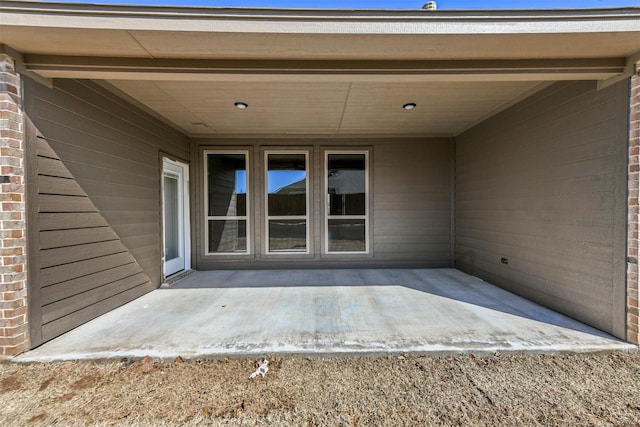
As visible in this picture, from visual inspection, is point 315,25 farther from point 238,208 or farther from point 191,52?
point 238,208

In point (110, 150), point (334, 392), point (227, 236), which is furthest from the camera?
point (227, 236)

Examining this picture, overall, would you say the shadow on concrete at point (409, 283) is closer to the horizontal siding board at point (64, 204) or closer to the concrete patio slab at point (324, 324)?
the concrete patio slab at point (324, 324)

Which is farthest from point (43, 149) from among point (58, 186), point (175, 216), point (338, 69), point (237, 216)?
point (237, 216)

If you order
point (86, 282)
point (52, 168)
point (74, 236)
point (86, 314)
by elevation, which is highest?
point (52, 168)

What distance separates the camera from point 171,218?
15.7ft

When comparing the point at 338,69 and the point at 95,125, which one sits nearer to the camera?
the point at 338,69

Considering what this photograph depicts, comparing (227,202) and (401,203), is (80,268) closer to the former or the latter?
(227,202)

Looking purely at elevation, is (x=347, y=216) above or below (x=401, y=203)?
below

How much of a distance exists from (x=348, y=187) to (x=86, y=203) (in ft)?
13.0

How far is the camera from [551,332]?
2574 mm

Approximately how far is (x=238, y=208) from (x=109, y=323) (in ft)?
9.32

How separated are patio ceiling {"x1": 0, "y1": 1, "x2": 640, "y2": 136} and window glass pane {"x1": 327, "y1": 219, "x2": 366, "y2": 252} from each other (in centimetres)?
262

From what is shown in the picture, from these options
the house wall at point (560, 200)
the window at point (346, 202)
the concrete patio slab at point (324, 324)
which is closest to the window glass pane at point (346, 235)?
Answer: the window at point (346, 202)

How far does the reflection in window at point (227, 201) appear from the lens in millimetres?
5305
